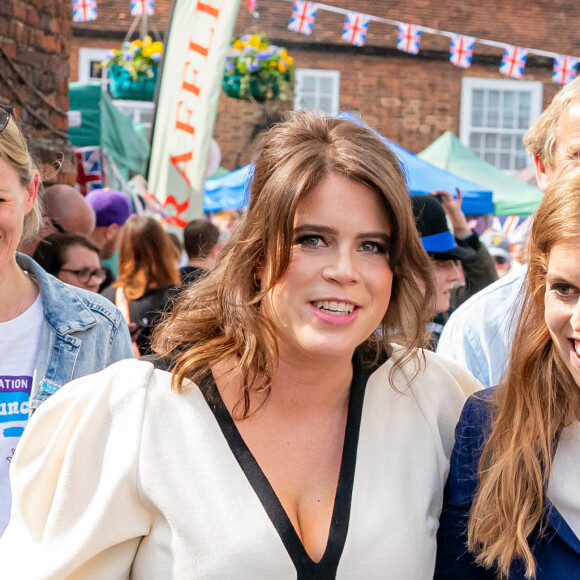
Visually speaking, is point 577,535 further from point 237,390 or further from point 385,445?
point 237,390

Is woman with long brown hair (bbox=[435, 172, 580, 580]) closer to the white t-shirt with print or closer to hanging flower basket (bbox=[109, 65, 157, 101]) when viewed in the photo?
the white t-shirt with print

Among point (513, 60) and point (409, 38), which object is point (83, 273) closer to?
point (409, 38)

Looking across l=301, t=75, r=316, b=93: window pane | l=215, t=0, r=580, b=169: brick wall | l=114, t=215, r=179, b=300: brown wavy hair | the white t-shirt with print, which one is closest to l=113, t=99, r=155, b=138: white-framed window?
l=215, t=0, r=580, b=169: brick wall

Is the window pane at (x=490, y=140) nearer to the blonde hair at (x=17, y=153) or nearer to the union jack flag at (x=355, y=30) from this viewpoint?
the union jack flag at (x=355, y=30)

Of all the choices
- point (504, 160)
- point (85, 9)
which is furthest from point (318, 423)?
A: point (504, 160)

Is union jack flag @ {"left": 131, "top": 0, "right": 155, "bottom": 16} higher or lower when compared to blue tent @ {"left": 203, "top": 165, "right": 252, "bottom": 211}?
higher

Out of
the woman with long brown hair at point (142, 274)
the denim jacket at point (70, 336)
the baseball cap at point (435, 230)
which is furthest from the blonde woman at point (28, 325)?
the woman with long brown hair at point (142, 274)

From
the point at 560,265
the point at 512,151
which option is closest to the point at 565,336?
the point at 560,265

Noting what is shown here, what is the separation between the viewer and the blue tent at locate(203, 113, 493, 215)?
8797 mm

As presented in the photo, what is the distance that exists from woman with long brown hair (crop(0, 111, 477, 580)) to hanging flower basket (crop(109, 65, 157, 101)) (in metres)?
9.73

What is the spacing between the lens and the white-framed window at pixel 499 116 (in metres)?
16.8

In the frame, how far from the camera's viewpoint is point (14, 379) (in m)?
2.44

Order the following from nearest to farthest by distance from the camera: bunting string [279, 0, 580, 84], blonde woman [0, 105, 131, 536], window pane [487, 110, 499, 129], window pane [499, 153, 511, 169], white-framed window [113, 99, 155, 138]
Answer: blonde woman [0, 105, 131, 536]
bunting string [279, 0, 580, 84]
white-framed window [113, 99, 155, 138]
window pane [487, 110, 499, 129]
window pane [499, 153, 511, 169]

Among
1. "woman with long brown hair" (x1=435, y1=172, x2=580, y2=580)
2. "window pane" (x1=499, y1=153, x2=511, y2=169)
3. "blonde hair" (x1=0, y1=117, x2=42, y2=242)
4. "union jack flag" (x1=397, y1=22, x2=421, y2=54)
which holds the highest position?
"union jack flag" (x1=397, y1=22, x2=421, y2=54)
